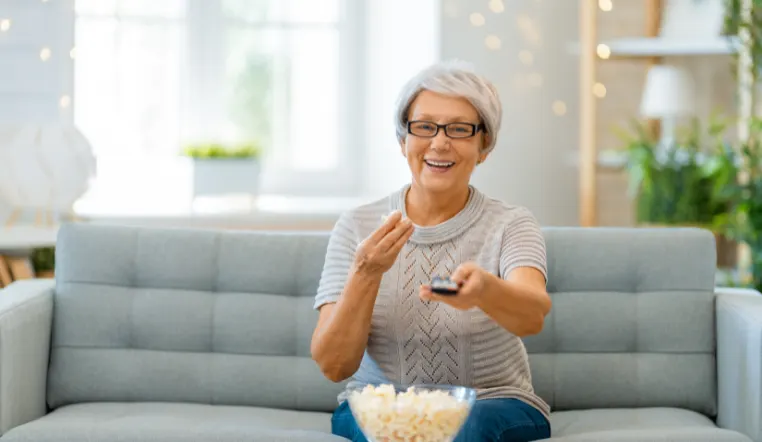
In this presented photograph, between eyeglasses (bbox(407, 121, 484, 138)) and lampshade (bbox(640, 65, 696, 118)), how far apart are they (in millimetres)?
2481

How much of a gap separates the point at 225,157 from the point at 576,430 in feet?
8.19

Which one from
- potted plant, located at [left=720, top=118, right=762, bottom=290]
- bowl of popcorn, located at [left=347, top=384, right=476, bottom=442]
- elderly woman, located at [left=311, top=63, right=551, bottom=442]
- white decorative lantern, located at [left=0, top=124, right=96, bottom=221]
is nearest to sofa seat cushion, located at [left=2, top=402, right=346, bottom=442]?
elderly woman, located at [left=311, top=63, right=551, bottom=442]

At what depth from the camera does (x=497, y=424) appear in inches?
78.4

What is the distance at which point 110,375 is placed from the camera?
8.23ft

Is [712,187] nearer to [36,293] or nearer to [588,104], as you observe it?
[588,104]

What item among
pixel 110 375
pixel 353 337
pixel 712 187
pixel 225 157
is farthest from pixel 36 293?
pixel 712 187

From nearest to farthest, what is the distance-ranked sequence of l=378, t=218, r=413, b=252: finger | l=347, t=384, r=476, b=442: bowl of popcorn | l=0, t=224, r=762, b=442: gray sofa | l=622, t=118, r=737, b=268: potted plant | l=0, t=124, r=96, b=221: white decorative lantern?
l=347, t=384, r=476, b=442: bowl of popcorn < l=378, t=218, r=413, b=252: finger < l=0, t=224, r=762, b=442: gray sofa < l=0, t=124, r=96, b=221: white decorative lantern < l=622, t=118, r=737, b=268: potted plant

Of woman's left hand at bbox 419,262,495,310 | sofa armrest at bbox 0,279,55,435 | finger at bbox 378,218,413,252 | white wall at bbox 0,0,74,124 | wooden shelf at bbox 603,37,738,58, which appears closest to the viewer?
woman's left hand at bbox 419,262,495,310

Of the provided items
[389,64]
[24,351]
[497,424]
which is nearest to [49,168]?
[24,351]

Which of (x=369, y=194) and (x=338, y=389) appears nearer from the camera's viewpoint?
(x=338, y=389)

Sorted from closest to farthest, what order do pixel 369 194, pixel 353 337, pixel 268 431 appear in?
pixel 353 337 < pixel 268 431 < pixel 369 194

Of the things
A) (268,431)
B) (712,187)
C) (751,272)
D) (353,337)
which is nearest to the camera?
(353,337)

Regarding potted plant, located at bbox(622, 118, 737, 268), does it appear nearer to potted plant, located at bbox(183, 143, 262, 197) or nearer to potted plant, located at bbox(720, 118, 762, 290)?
potted plant, located at bbox(720, 118, 762, 290)

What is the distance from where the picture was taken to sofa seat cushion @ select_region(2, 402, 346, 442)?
2.16 m
